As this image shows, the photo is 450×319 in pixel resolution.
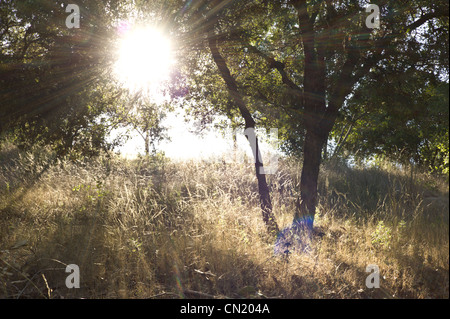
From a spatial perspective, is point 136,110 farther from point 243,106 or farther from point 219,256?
point 219,256

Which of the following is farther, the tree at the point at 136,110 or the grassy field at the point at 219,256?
the tree at the point at 136,110

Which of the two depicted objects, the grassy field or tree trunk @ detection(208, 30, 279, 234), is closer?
the grassy field

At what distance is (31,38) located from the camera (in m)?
5.54

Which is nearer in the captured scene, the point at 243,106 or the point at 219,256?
the point at 219,256

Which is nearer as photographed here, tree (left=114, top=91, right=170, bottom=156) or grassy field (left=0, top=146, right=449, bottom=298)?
grassy field (left=0, top=146, right=449, bottom=298)

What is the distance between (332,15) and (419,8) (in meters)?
1.27

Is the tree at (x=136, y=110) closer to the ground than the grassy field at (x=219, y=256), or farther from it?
farther from it

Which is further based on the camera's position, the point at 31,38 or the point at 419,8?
the point at 31,38

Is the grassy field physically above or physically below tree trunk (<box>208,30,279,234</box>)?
below

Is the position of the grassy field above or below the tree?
below

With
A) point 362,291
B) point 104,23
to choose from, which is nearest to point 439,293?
point 362,291

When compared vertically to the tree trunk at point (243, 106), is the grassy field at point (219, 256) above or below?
below

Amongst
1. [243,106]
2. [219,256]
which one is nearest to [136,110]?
[243,106]
